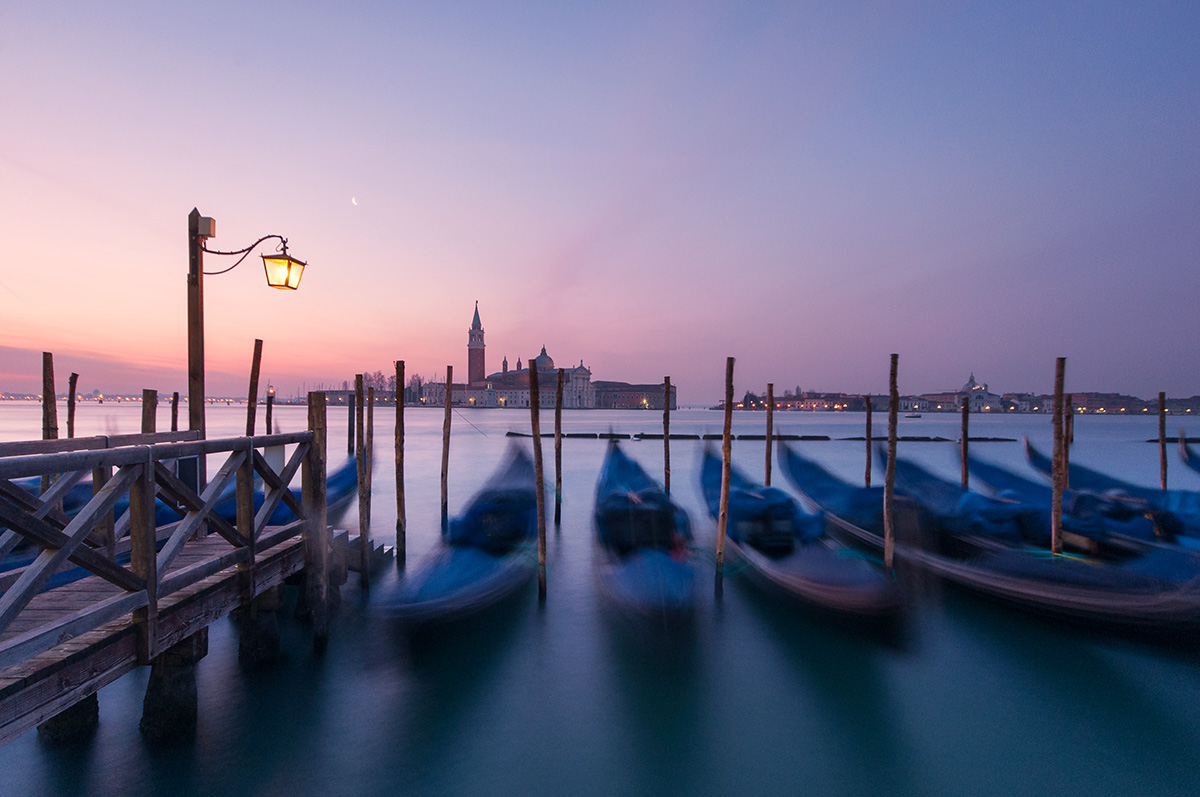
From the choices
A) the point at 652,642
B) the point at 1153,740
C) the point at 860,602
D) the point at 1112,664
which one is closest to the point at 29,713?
the point at 652,642

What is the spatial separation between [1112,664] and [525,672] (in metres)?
4.02

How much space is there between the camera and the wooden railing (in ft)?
6.13

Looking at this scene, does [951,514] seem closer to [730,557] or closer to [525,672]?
[730,557]

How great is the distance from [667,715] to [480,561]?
1884mm

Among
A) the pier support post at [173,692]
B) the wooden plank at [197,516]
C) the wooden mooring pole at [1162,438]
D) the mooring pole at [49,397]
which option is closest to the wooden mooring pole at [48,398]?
the mooring pole at [49,397]

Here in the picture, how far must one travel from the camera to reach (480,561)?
188 inches

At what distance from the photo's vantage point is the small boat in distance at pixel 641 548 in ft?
15.3

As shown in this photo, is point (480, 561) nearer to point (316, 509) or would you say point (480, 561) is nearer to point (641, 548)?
point (316, 509)

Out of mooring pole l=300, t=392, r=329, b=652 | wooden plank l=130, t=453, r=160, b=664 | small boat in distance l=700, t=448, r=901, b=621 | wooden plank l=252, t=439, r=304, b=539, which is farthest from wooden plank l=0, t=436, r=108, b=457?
small boat in distance l=700, t=448, r=901, b=621

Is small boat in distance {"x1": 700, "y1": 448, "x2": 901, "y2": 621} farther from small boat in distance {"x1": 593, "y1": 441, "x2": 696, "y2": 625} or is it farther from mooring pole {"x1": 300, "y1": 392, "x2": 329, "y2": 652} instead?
mooring pole {"x1": 300, "y1": 392, "x2": 329, "y2": 652}

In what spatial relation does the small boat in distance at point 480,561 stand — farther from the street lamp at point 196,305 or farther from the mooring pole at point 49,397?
the mooring pole at point 49,397

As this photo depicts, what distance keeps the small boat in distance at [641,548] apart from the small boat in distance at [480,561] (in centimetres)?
76

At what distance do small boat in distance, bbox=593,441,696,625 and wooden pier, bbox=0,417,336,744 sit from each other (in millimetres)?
2447

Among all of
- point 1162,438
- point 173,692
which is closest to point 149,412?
point 173,692
